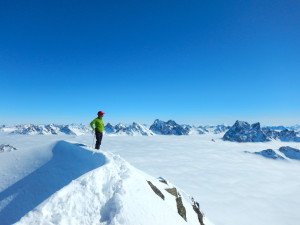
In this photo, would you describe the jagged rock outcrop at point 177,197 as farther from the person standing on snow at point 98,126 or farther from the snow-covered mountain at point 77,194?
the person standing on snow at point 98,126

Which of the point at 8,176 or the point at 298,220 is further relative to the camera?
the point at 298,220

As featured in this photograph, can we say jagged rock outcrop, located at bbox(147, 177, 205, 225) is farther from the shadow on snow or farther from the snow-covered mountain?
the shadow on snow

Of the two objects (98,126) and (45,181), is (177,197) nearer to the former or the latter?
(98,126)

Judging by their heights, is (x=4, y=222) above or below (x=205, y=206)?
above

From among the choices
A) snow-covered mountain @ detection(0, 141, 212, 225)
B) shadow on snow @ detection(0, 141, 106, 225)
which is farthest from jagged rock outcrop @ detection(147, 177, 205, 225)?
shadow on snow @ detection(0, 141, 106, 225)

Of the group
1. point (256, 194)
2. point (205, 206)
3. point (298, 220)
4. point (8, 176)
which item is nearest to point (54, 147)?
point (8, 176)

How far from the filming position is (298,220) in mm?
86750

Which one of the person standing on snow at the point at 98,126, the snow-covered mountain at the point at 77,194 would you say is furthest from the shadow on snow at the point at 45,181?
the person standing on snow at the point at 98,126

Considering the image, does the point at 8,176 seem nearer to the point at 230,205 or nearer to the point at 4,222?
the point at 4,222

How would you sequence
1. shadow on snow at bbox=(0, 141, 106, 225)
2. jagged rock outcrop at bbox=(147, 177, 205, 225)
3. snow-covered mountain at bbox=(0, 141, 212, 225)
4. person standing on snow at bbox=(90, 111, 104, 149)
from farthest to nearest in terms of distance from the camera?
person standing on snow at bbox=(90, 111, 104, 149) < jagged rock outcrop at bbox=(147, 177, 205, 225) < shadow on snow at bbox=(0, 141, 106, 225) < snow-covered mountain at bbox=(0, 141, 212, 225)

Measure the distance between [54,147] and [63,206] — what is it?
9.82 meters

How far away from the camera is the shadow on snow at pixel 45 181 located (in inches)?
372

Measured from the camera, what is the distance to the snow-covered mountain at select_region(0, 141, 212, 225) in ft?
21.6

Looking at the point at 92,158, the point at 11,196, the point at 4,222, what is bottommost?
the point at 4,222
